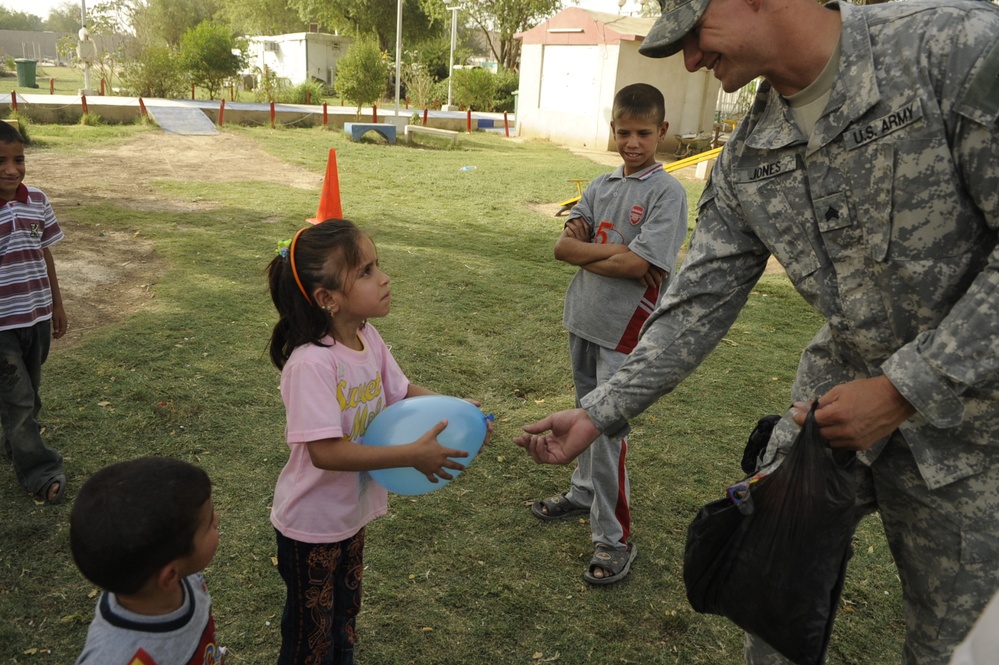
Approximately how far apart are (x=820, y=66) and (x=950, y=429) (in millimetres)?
936

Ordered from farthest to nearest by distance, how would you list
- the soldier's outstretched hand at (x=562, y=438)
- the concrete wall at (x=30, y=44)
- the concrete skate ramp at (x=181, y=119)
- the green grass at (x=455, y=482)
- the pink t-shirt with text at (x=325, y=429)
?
the concrete wall at (x=30, y=44) < the concrete skate ramp at (x=181, y=119) < the green grass at (x=455, y=482) < the soldier's outstretched hand at (x=562, y=438) < the pink t-shirt with text at (x=325, y=429)

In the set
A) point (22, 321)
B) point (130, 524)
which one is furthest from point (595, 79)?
point (130, 524)

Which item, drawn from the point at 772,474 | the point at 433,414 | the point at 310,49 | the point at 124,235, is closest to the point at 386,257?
the point at 124,235

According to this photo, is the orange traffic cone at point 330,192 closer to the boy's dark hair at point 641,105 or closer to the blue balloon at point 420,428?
the boy's dark hair at point 641,105

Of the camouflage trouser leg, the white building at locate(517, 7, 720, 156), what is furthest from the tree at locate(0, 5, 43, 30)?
the camouflage trouser leg

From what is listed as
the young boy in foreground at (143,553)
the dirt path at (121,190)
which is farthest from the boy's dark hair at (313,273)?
the dirt path at (121,190)

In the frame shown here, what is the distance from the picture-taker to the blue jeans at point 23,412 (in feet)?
12.0

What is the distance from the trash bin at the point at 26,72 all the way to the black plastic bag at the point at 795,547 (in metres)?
35.7

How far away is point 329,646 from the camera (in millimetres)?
2480

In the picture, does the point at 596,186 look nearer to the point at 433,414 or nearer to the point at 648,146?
the point at 648,146

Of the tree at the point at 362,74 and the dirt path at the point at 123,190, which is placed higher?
the tree at the point at 362,74

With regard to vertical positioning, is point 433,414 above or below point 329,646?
above

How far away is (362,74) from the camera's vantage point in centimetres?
2206

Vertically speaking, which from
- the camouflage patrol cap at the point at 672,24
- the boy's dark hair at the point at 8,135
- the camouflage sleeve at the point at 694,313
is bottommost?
the camouflage sleeve at the point at 694,313
